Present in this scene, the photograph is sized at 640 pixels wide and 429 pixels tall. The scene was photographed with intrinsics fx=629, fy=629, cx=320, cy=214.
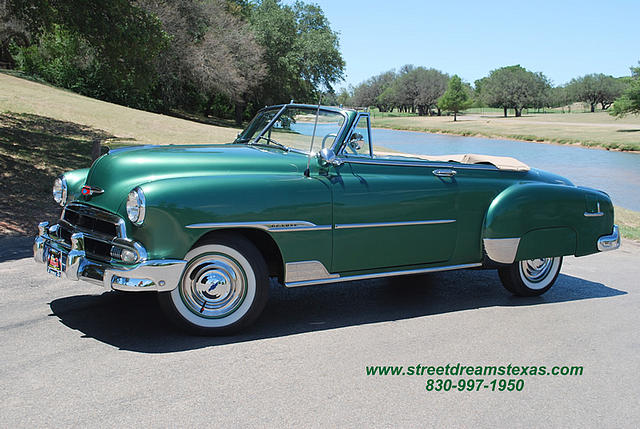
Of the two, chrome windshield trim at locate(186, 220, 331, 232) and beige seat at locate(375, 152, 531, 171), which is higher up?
beige seat at locate(375, 152, 531, 171)

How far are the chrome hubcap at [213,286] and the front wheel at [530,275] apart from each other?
2791 mm

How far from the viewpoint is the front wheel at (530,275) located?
6164mm

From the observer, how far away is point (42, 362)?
13.4ft

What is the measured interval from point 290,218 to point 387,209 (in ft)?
3.01

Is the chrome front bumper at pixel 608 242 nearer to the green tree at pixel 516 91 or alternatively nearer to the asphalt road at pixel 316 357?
the asphalt road at pixel 316 357

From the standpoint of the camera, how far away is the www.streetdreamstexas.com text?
408cm

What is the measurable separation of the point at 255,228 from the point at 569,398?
2.44 m

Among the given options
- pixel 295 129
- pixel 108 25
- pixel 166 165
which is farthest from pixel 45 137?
pixel 166 165

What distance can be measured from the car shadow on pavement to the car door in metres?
0.51

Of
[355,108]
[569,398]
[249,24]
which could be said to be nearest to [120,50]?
[355,108]

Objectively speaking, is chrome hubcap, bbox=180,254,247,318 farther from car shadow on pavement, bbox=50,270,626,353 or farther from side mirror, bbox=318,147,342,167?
side mirror, bbox=318,147,342,167

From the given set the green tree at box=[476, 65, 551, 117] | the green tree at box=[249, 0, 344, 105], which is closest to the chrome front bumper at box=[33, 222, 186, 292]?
the green tree at box=[249, 0, 344, 105]

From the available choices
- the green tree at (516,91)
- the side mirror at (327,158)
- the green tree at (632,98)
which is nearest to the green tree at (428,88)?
the green tree at (516,91)

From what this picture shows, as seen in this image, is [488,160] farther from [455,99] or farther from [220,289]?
[455,99]
